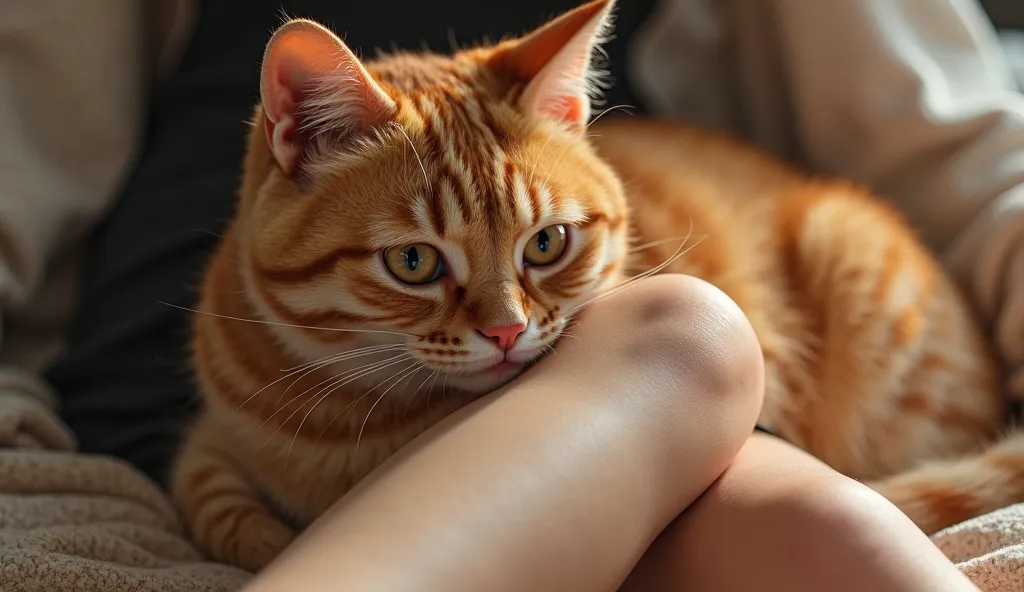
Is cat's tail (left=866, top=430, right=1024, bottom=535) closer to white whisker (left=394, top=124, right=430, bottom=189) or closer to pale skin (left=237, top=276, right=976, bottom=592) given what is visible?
pale skin (left=237, top=276, right=976, bottom=592)

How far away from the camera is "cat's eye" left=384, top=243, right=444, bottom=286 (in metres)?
0.98

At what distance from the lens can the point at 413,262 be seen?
3.21 feet

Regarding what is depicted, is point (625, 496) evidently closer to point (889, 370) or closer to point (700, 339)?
point (700, 339)

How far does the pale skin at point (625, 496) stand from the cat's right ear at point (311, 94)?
1.19ft

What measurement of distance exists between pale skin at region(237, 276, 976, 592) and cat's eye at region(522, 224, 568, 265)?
9cm

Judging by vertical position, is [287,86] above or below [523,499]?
above

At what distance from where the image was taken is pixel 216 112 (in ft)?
4.98

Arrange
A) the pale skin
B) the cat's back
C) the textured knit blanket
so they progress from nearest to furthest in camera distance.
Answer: the pale skin → the textured knit blanket → the cat's back

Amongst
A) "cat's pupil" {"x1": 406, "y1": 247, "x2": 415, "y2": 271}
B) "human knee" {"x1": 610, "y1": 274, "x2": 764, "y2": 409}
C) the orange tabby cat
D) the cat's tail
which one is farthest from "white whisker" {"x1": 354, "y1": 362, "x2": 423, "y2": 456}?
the cat's tail

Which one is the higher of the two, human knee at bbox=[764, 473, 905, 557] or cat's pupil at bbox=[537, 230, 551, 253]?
cat's pupil at bbox=[537, 230, 551, 253]

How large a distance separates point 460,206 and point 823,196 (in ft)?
2.28

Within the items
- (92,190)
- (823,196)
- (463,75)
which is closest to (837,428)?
(823,196)

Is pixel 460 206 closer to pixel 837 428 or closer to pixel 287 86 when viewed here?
pixel 287 86

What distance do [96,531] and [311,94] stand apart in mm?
569
